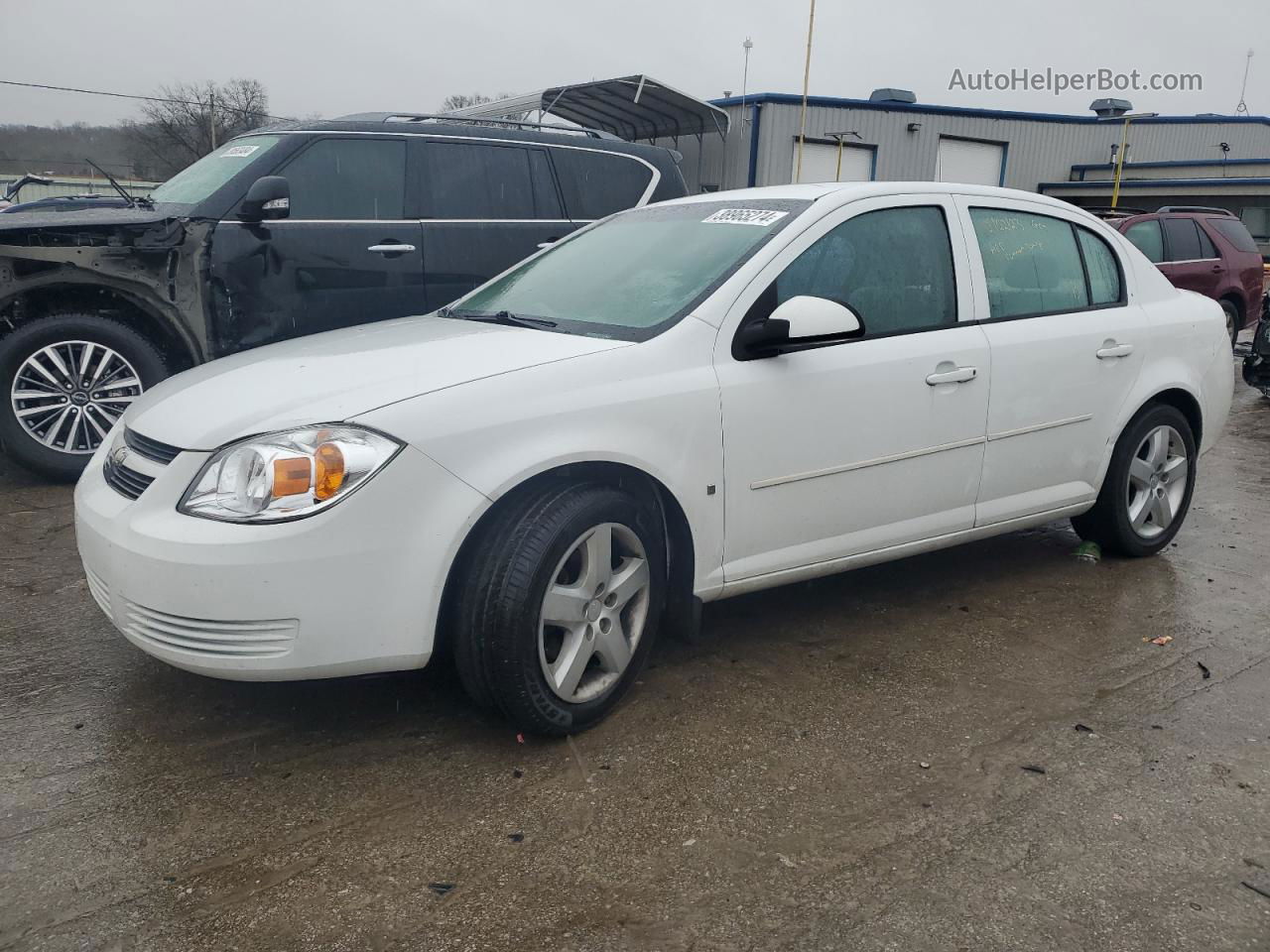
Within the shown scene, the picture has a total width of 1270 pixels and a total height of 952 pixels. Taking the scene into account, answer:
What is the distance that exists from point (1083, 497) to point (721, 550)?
1.97 m

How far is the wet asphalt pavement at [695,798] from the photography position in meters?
2.21

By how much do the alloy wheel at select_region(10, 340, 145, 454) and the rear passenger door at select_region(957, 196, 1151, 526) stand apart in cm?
430

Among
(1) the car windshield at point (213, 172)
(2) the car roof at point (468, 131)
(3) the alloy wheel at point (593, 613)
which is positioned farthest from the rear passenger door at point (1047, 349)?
(1) the car windshield at point (213, 172)

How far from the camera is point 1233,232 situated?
12.4 metres

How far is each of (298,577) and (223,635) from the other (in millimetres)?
256

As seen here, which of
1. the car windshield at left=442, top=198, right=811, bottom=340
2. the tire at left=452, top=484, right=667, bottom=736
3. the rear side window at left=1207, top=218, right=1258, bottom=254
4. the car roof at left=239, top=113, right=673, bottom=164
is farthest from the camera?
the rear side window at left=1207, top=218, right=1258, bottom=254

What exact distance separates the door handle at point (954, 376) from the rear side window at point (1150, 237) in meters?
9.18

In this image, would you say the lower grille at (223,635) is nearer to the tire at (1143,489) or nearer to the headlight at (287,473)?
the headlight at (287,473)

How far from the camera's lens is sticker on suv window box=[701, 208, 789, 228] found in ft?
11.6

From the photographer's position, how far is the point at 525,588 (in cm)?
270

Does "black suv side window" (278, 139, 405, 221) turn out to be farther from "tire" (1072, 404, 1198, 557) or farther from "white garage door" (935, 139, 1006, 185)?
"white garage door" (935, 139, 1006, 185)

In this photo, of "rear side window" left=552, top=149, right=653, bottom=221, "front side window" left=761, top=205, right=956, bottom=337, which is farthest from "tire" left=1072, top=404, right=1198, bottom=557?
"rear side window" left=552, top=149, right=653, bottom=221

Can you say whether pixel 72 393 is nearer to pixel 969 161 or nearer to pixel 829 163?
pixel 829 163

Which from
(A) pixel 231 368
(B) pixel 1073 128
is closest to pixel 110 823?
(A) pixel 231 368
